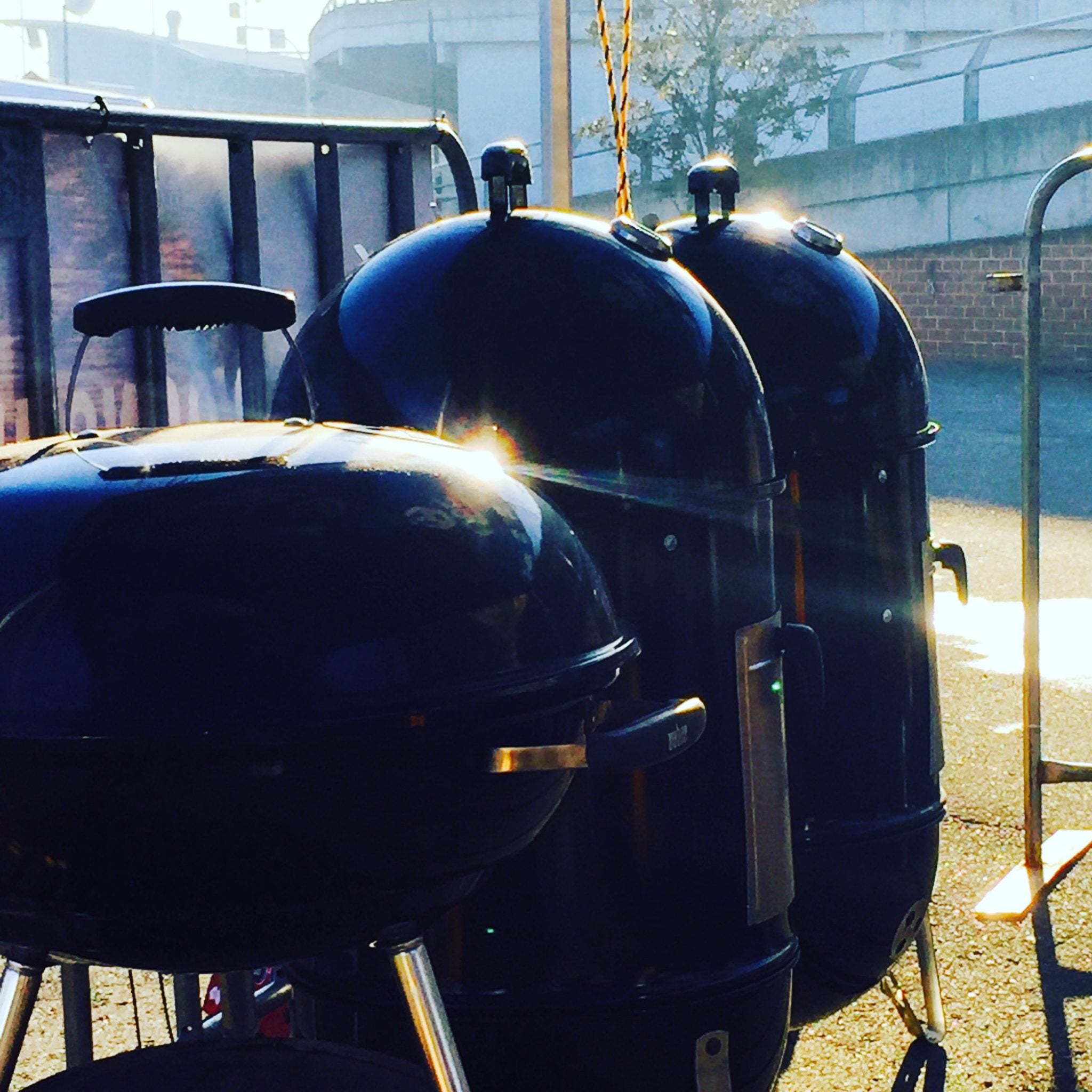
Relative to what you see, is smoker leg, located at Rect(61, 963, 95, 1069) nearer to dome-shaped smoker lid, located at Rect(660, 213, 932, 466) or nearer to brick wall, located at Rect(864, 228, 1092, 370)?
dome-shaped smoker lid, located at Rect(660, 213, 932, 466)

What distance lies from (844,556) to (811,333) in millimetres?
399

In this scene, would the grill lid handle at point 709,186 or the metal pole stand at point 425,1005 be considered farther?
the grill lid handle at point 709,186

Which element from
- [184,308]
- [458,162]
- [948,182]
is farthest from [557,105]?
[948,182]

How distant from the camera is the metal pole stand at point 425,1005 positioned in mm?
1883

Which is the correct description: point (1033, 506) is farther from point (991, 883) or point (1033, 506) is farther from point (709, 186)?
point (709, 186)

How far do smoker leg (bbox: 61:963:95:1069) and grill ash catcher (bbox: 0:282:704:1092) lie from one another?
661 mm

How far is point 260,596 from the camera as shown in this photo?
167 cm

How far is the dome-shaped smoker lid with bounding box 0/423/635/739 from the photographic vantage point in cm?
165

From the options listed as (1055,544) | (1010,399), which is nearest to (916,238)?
(1010,399)

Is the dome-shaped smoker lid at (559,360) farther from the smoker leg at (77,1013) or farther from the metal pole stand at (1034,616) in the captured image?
the metal pole stand at (1034,616)

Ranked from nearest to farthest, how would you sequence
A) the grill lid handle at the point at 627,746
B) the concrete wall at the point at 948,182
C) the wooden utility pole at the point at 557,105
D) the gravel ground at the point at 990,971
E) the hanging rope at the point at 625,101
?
the grill lid handle at the point at 627,746 < the hanging rope at the point at 625,101 < the gravel ground at the point at 990,971 < the wooden utility pole at the point at 557,105 < the concrete wall at the point at 948,182

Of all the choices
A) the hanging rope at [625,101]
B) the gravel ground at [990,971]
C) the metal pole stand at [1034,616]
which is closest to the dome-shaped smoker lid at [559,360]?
the hanging rope at [625,101]

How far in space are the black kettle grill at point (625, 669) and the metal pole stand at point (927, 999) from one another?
3.45 ft

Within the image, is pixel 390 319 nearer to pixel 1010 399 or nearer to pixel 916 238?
pixel 1010 399
